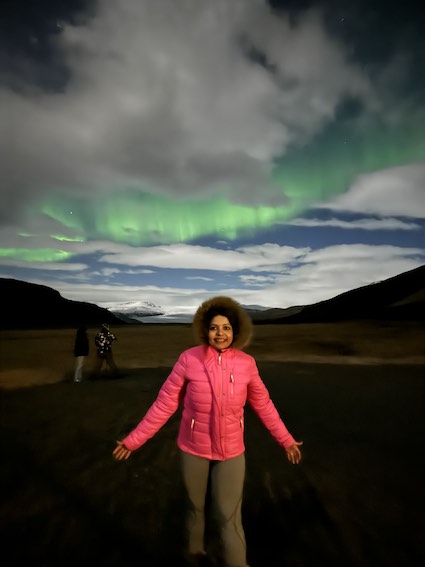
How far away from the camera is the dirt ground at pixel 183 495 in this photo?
3305 millimetres

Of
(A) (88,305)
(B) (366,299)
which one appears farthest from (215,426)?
(A) (88,305)

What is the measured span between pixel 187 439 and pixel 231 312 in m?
1.02

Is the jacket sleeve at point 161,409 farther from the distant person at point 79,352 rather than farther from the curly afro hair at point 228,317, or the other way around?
the distant person at point 79,352

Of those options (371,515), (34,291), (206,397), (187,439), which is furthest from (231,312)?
(34,291)

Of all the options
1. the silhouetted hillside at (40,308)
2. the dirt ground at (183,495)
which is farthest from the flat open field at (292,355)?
the silhouetted hillside at (40,308)

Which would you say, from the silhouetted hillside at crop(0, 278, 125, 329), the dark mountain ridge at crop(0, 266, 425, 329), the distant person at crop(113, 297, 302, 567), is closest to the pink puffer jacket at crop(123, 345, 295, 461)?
the distant person at crop(113, 297, 302, 567)

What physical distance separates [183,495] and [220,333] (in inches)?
104

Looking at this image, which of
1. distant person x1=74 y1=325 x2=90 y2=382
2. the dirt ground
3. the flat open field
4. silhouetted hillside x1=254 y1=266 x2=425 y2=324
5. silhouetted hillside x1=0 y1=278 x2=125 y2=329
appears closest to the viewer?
the dirt ground

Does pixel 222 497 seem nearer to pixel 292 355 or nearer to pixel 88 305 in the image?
pixel 292 355

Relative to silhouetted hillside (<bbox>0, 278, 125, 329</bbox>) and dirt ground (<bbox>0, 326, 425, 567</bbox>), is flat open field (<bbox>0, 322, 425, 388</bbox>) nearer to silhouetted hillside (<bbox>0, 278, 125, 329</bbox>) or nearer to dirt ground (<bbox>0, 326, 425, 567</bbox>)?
dirt ground (<bbox>0, 326, 425, 567</bbox>)

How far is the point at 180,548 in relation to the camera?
131 inches

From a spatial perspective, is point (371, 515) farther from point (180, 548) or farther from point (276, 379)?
point (276, 379)

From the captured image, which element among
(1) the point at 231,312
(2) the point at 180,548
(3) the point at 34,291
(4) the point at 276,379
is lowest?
(2) the point at 180,548

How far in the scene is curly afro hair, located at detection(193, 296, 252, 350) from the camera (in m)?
2.94
